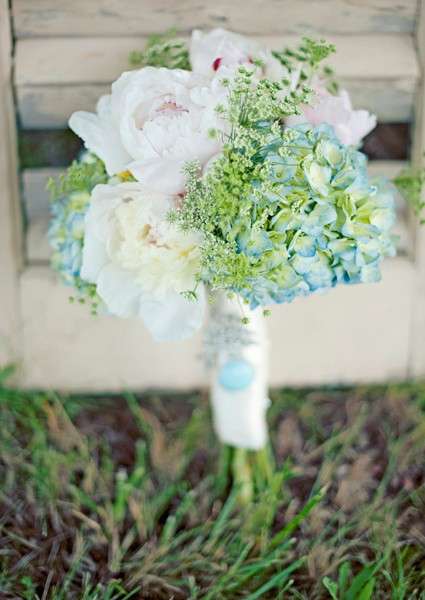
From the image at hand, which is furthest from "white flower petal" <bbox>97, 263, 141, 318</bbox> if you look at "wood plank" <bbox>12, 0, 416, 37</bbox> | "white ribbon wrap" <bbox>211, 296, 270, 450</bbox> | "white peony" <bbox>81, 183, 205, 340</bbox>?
"wood plank" <bbox>12, 0, 416, 37</bbox>

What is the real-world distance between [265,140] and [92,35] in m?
0.57

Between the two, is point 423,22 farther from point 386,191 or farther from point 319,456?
point 319,456

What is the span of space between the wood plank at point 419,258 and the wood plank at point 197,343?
16mm

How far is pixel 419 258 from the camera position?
1.65 m

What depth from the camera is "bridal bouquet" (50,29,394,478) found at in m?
1.10

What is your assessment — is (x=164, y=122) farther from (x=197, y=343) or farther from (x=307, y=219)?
(x=197, y=343)

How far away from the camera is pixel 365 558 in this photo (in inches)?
56.6

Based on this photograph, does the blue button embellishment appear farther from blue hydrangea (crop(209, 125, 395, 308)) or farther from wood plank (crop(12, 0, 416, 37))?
wood plank (crop(12, 0, 416, 37))

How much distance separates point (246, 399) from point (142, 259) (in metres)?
0.44

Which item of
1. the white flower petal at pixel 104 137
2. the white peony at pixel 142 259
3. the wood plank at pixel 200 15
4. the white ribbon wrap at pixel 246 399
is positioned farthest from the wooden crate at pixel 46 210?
the white peony at pixel 142 259

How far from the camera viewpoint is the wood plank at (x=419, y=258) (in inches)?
60.1

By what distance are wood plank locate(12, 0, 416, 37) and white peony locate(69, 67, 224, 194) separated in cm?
39

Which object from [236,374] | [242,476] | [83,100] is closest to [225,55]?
[83,100]

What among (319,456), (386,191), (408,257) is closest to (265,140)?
(386,191)
